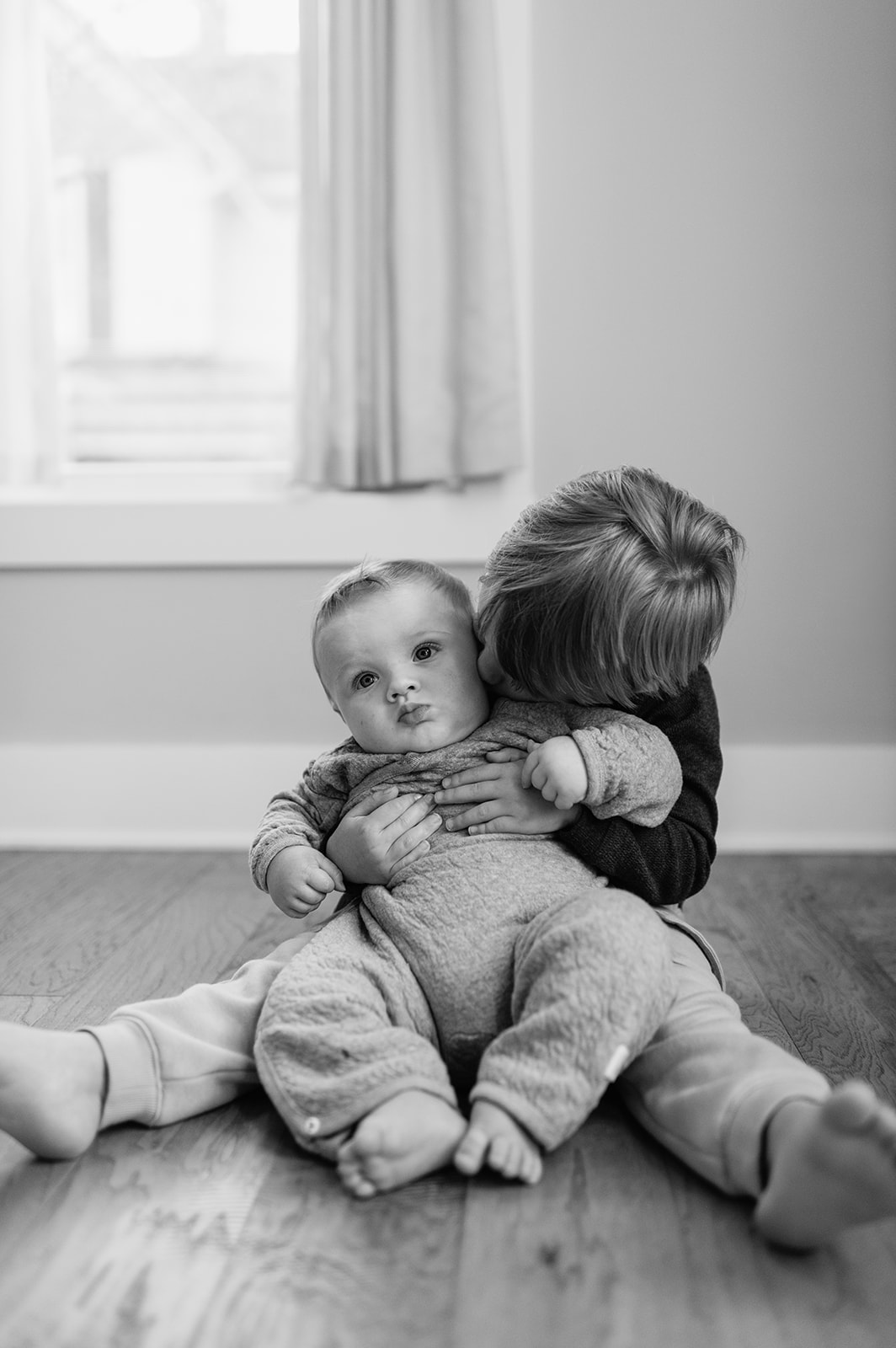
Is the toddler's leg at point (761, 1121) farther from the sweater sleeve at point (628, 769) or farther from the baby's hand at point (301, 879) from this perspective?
the baby's hand at point (301, 879)

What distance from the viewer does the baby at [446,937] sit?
2.80 ft

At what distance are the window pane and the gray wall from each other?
1.18 ft

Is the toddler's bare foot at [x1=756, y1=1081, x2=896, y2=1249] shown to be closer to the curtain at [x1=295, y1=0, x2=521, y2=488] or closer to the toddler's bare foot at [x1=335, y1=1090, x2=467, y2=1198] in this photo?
the toddler's bare foot at [x1=335, y1=1090, x2=467, y2=1198]

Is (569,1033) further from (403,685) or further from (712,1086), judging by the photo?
(403,685)

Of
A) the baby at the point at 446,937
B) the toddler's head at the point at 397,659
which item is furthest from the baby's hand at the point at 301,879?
the toddler's head at the point at 397,659

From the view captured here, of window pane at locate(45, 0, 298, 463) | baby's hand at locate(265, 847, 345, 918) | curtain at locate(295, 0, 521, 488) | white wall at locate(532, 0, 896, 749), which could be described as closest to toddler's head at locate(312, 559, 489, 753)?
baby's hand at locate(265, 847, 345, 918)

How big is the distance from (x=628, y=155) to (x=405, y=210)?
0.37 meters

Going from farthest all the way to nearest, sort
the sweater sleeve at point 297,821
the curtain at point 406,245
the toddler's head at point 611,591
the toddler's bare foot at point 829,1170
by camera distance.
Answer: the curtain at point 406,245, the sweater sleeve at point 297,821, the toddler's head at point 611,591, the toddler's bare foot at point 829,1170

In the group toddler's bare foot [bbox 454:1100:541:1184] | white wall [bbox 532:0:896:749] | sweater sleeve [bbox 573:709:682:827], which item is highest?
white wall [bbox 532:0:896:749]

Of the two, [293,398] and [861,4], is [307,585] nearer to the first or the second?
[293,398]

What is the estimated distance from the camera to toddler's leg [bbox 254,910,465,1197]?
0.84m

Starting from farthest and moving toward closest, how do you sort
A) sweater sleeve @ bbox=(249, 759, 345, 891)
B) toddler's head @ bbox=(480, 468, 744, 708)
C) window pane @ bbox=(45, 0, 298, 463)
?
window pane @ bbox=(45, 0, 298, 463) < sweater sleeve @ bbox=(249, 759, 345, 891) < toddler's head @ bbox=(480, 468, 744, 708)

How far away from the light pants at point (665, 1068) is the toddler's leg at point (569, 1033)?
0.15ft

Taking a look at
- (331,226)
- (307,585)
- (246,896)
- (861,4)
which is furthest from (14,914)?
(861,4)
